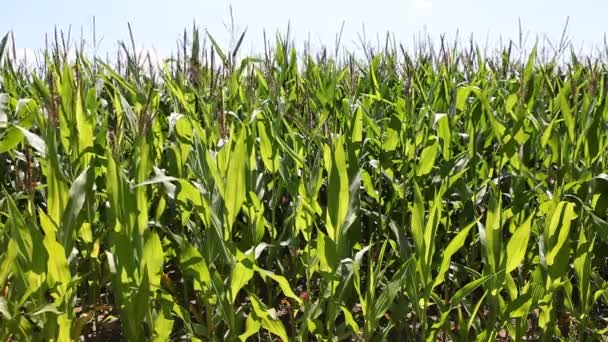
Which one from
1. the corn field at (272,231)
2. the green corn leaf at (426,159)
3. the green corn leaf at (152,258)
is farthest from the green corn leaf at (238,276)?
the green corn leaf at (426,159)

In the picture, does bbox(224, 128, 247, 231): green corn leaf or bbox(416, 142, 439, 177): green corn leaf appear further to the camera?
bbox(416, 142, 439, 177): green corn leaf

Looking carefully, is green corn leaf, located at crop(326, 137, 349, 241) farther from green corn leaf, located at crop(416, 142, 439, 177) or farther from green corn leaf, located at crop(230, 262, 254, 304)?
green corn leaf, located at crop(416, 142, 439, 177)

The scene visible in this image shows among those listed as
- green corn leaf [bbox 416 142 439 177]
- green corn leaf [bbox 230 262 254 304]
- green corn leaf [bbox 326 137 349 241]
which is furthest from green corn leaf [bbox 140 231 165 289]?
green corn leaf [bbox 416 142 439 177]

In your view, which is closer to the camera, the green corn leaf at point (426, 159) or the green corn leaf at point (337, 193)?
the green corn leaf at point (337, 193)

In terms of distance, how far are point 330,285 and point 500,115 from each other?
1.31m

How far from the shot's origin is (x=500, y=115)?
2.52m

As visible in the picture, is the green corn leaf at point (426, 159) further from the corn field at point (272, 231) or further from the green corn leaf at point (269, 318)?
the green corn leaf at point (269, 318)

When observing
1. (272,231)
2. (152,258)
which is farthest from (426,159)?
(152,258)

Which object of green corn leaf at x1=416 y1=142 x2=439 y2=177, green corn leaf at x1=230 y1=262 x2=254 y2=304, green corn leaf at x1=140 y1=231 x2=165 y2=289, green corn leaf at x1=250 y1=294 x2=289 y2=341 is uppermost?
green corn leaf at x1=416 y1=142 x2=439 y2=177

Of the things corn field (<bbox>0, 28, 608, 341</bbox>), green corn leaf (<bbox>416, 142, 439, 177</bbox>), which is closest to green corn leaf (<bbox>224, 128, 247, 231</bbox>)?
corn field (<bbox>0, 28, 608, 341</bbox>)

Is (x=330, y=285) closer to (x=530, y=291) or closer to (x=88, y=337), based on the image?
(x=530, y=291)

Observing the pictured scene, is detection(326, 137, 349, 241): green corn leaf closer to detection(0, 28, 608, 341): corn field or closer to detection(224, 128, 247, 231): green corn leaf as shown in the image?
detection(0, 28, 608, 341): corn field

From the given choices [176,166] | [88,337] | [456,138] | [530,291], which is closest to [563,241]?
[530,291]

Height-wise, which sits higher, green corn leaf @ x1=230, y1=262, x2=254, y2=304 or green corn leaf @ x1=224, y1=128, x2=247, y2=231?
green corn leaf @ x1=224, y1=128, x2=247, y2=231
